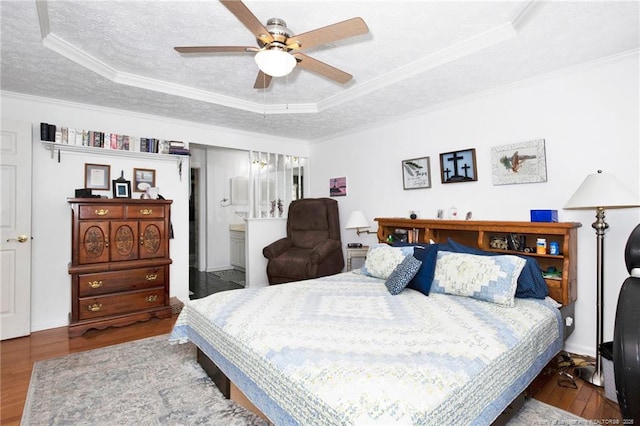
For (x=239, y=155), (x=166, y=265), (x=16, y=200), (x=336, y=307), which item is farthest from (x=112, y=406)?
(x=239, y=155)

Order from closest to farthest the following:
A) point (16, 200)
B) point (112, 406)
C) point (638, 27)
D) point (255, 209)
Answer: point (112, 406) < point (638, 27) < point (16, 200) < point (255, 209)

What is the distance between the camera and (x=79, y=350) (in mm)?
2787

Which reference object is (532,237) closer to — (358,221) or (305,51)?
(358,221)

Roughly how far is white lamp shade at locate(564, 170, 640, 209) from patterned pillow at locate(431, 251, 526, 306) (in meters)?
0.58

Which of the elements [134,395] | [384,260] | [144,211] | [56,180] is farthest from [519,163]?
[56,180]

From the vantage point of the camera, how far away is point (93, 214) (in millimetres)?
3242

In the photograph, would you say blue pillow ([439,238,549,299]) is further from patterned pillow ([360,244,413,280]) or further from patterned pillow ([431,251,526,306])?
patterned pillow ([360,244,413,280])

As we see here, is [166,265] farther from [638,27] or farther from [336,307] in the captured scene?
[638,27]

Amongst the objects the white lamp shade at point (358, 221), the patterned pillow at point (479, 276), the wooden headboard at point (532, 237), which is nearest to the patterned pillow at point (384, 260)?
the patterned pillow at point (479, 276)

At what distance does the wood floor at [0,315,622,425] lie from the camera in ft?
6.28

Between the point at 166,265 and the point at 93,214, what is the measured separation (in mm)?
899

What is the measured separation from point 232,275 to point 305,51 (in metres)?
4.62

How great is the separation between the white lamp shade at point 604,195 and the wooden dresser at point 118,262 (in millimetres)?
3901

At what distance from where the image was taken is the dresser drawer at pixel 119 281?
10.4 ft
